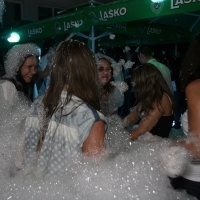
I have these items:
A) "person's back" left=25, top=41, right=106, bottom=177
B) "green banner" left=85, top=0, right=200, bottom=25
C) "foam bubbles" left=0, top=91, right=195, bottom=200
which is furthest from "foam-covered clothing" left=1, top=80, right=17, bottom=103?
"green banner" left=85, top=0, right=200, bottom=25

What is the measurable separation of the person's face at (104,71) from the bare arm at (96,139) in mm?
1658

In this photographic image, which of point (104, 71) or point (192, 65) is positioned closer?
point (192, 65)

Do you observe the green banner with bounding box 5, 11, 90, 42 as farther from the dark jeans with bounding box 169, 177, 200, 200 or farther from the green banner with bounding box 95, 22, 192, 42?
the dark jeans with bounding box 169, 177, 200, 200

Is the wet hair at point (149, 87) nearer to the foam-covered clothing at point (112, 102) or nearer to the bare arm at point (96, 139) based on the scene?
the foam-covered clothing at point (112, 102)

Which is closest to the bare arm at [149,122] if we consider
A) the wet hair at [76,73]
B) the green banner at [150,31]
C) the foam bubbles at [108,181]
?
the foam bubbles at [108,181]

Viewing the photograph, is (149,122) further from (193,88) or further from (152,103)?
(193,88)

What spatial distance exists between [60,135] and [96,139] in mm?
194

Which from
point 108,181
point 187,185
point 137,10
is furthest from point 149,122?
point 137,10

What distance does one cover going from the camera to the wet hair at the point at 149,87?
224cm

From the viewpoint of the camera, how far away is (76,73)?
1378 mm

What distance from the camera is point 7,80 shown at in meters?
2.69

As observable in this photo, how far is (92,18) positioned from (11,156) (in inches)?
117

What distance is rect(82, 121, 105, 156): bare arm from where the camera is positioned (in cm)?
130

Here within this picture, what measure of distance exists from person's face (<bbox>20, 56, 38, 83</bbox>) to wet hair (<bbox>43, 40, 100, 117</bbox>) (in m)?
1.60
